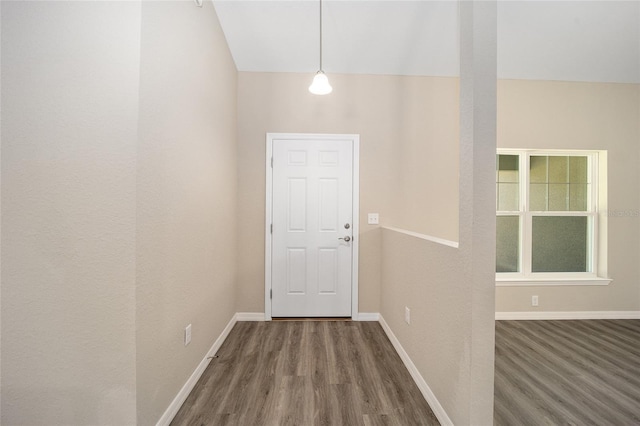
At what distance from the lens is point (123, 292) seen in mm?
1169

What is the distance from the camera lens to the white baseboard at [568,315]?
9.42 ft

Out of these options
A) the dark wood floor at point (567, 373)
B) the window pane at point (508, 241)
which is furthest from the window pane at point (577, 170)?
the dark wood floor at point (567, 373)

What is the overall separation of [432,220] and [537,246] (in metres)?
1.32

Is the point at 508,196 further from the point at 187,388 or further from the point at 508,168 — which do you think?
the point at 187,388

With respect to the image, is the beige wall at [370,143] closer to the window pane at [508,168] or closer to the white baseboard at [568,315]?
the window pane at [508,168]

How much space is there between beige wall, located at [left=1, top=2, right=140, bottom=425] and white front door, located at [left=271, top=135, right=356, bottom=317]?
5.72 ft

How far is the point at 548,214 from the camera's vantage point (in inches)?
118

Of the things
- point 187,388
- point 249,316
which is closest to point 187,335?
point 187,388

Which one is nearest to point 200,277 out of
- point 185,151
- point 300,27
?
point 185,151

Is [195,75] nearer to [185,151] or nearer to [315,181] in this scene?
[185,151]

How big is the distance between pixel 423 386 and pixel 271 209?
81.6 inches

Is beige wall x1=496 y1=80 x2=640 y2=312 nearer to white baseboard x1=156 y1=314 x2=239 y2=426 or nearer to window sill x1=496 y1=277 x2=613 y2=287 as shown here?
window sill x1=496 y1=277 x2=613 y2=287

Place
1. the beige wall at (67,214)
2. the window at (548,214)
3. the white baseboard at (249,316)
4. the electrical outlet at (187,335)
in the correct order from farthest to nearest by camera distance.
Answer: the window at (548,214) → the white baseboard at (249,316) → the electrical outlet at (187,335) → the beige wall at (67,214)

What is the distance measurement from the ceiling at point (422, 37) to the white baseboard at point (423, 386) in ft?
9.26
